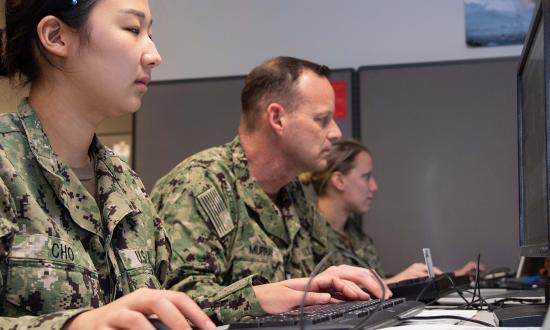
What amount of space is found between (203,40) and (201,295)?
90.4 inches

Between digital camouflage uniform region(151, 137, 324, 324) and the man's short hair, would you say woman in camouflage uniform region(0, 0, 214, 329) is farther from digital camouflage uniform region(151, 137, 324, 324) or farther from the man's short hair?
the man's short hair

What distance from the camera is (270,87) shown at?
2086 mm

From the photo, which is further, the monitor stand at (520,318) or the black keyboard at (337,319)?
the monitor stand at (520,318)

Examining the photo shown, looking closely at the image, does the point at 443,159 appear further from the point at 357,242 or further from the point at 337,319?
the point at 337,319

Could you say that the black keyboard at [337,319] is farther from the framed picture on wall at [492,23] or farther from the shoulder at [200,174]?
the framed picture on wall at [492,23]

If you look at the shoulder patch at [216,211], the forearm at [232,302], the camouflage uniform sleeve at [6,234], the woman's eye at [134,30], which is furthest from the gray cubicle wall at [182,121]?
the camouflage uniform sleeve at [6,234]

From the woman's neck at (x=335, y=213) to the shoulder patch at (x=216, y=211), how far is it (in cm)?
143

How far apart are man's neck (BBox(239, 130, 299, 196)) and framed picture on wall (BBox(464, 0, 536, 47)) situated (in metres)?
1.60

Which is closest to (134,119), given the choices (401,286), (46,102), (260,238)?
(260,238)

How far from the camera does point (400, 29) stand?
10.9 feet

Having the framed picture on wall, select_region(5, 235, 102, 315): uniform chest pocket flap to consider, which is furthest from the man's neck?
the framed picture on wall

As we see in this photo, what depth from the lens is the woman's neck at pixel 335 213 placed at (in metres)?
3.10

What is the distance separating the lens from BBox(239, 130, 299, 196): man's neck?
199 cm

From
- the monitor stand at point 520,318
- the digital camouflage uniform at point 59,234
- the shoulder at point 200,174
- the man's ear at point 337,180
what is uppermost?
the man's ear at point 337,180
